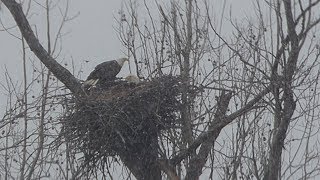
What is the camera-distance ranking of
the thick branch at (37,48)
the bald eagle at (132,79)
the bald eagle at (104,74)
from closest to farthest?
the thick branch at (37,48) → the bald eagle at (132,79) → the bald eagle at (104,74)

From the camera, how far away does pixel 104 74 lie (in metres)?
7.67

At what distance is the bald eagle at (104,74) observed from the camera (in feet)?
23.8

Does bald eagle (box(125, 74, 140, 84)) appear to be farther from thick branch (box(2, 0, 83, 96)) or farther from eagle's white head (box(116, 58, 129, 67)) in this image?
eagle's white head (box(116, 58, 129, 67))

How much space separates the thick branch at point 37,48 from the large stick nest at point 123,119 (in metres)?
0.32

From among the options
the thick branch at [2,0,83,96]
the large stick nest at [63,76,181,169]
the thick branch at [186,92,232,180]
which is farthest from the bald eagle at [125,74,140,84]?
the thick branch at [186,92,232,180]

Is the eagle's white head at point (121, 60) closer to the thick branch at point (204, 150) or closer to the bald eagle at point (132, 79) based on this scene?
the bald eagle at point (132, 79)

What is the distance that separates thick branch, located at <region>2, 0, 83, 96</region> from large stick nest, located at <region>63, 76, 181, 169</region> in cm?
32

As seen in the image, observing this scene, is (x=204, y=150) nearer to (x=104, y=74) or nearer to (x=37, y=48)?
(x=104, y=74)

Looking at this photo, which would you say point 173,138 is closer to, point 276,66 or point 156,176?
point 156,176

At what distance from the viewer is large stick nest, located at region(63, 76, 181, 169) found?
20.5ft

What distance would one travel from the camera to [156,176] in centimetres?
694

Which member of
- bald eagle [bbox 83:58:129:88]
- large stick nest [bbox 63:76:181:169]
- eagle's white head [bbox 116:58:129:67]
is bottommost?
large stick nest [bbox 63:76:181:169]

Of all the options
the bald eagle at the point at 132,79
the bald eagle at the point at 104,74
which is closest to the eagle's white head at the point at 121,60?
the bald eagle at the point at 104,74

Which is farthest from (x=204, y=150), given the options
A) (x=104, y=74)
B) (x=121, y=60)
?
(x=121, y=60)
